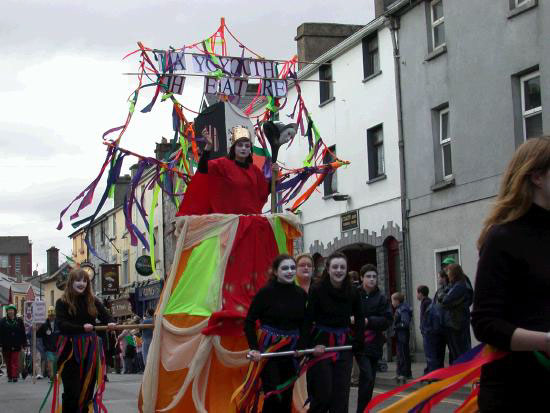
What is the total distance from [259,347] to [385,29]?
17197mm

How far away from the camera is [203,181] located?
9836 mm

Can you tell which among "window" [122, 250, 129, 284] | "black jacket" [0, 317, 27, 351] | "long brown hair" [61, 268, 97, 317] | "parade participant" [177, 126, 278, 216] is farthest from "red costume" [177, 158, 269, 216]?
"window" [122, 250, 129, 284]

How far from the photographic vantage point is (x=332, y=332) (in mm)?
8555

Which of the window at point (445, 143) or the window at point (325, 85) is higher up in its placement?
the window at point (325, 85)

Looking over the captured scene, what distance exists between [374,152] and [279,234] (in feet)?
52.0

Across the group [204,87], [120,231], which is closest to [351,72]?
[204,87]

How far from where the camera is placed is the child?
16188 millimetres

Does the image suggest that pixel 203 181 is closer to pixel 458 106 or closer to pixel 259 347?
pixel 259 347

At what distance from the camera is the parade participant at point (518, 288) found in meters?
3.52

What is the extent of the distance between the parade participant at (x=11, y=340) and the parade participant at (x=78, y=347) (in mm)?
Result: 14518

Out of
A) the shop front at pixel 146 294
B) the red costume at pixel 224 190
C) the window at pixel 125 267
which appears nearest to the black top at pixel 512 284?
the red costume at pixel 224 190

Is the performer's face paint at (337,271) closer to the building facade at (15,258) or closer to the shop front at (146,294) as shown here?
the shop front at (146,294)

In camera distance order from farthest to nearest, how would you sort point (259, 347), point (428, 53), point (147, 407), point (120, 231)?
point (120, 231) → point (428, 53) → point (147, 407) → point (259, 347)

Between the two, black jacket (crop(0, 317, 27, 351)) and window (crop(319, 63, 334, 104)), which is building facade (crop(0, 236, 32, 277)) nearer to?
window (crop(319, 63, 334, 104))
